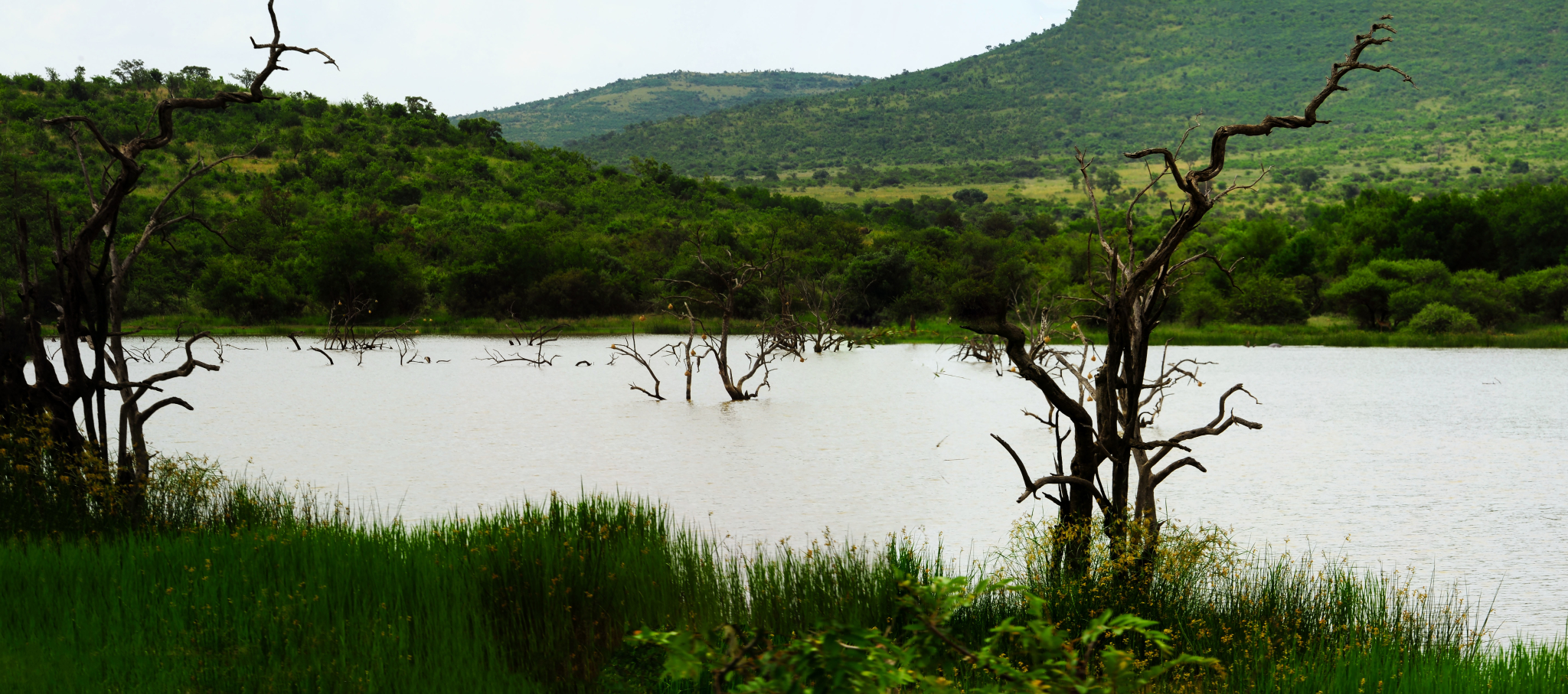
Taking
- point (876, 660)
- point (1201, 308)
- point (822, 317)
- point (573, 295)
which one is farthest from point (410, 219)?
point (876, 660)

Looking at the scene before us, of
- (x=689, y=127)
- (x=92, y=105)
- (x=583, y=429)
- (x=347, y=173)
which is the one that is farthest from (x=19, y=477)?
(x=689, y=127)

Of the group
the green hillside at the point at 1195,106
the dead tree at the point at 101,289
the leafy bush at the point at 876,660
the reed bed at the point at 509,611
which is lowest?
the reed bed at the point at 509,611

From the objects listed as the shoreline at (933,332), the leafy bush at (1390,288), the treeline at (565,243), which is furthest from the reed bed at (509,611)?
the leafy bush at (1390,288)

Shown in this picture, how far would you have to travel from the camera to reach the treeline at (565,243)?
6053cm

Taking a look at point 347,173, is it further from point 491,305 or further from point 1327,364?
point 1327,364

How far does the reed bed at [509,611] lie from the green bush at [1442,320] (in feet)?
171

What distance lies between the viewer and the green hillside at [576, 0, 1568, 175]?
159750mm

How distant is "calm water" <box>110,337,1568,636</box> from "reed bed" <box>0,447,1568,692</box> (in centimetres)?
261

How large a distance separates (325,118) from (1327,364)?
9265 cm

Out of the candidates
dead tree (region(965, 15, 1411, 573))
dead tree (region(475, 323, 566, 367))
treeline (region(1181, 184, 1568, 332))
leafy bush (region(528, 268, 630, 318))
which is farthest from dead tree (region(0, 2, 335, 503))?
leafy bush (region(528, 268, 630, 318))

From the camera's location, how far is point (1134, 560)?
741cm

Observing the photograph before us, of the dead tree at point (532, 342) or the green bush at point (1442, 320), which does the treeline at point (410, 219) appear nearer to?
the dead tree at point (532, 342)

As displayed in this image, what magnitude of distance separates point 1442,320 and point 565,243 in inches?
2016

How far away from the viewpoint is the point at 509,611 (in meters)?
6.60
